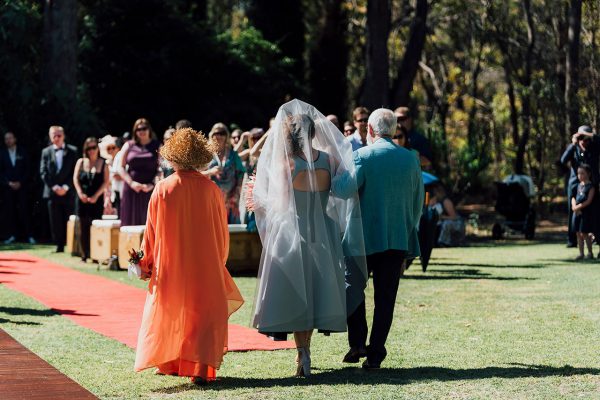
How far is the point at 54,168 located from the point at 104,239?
362 cm

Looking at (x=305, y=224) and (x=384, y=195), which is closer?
(x=305, y=224)

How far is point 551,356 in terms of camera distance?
10.5 m

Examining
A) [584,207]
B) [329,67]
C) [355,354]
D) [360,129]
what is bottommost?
[355,354]

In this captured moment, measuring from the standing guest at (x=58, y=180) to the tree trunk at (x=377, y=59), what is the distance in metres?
8.46

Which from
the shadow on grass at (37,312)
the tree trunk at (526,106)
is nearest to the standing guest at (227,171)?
the shadow on grass at (37,312)

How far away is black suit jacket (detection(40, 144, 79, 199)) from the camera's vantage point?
22.6 meters

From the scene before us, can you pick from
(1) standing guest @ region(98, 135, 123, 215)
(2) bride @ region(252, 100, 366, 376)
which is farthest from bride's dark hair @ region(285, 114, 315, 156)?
(1) standing guest @ region(98, 135, 123, 215)

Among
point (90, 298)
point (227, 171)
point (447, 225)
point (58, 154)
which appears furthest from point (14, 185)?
point (90, 298)

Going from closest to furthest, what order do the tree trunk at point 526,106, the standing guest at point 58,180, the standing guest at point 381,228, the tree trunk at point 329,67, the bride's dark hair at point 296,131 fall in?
the bride's dark hair at point 296,131 < the standing guest at point 381,228 < the standing guest at point 58,180 < the tree trunk at point 526,106 < the tree trunk at point 329,67

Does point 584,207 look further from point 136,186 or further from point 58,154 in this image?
point 58,154

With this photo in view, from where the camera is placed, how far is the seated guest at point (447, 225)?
25.0m

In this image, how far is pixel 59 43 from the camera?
28.3 m

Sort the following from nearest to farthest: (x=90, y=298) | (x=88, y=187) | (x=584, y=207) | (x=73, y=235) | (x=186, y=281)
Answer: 1. (x=186, y=281)
2. (x=90, y=298)
3. (x=584, y=207)
4. (x=88, y=187)
5. (x=73, y=235)

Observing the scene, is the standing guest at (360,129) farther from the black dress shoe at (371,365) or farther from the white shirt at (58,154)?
the white shirt at (58,154)
